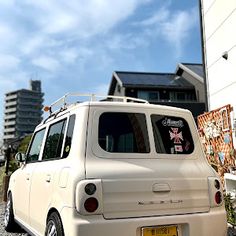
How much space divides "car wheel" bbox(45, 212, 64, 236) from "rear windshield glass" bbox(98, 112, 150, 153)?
0.83 m

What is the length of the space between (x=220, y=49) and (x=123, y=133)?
256 inches

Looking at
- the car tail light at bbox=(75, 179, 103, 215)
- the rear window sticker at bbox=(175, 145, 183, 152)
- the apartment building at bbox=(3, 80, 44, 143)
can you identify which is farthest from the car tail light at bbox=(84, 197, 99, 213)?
the apartment building at bbox=(3, 80, 44, 143)

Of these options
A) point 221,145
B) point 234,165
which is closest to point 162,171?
point 234,165

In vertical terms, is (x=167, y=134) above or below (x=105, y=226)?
above

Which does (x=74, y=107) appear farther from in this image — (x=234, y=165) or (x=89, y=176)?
(x=234, y=165)

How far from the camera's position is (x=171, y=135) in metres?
3.84

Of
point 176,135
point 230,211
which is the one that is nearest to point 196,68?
point 230,211

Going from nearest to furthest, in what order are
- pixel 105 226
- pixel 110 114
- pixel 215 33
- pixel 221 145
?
1. pixel 105 226
2. pixel 110 114
3. pixel 221 145
4. pixel 215 33

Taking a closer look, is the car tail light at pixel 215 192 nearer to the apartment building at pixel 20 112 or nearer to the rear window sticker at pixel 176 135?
the rear window sticker at pixel 176 135

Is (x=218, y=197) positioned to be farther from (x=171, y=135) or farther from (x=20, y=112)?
(x=20, y=112)

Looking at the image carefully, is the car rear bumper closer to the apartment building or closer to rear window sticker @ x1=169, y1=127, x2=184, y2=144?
rear window sticker @ x1=169, y1=127, x2=184, y2=144

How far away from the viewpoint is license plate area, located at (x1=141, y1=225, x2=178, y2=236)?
320cm

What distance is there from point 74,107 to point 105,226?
1.36m

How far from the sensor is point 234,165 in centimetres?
791
